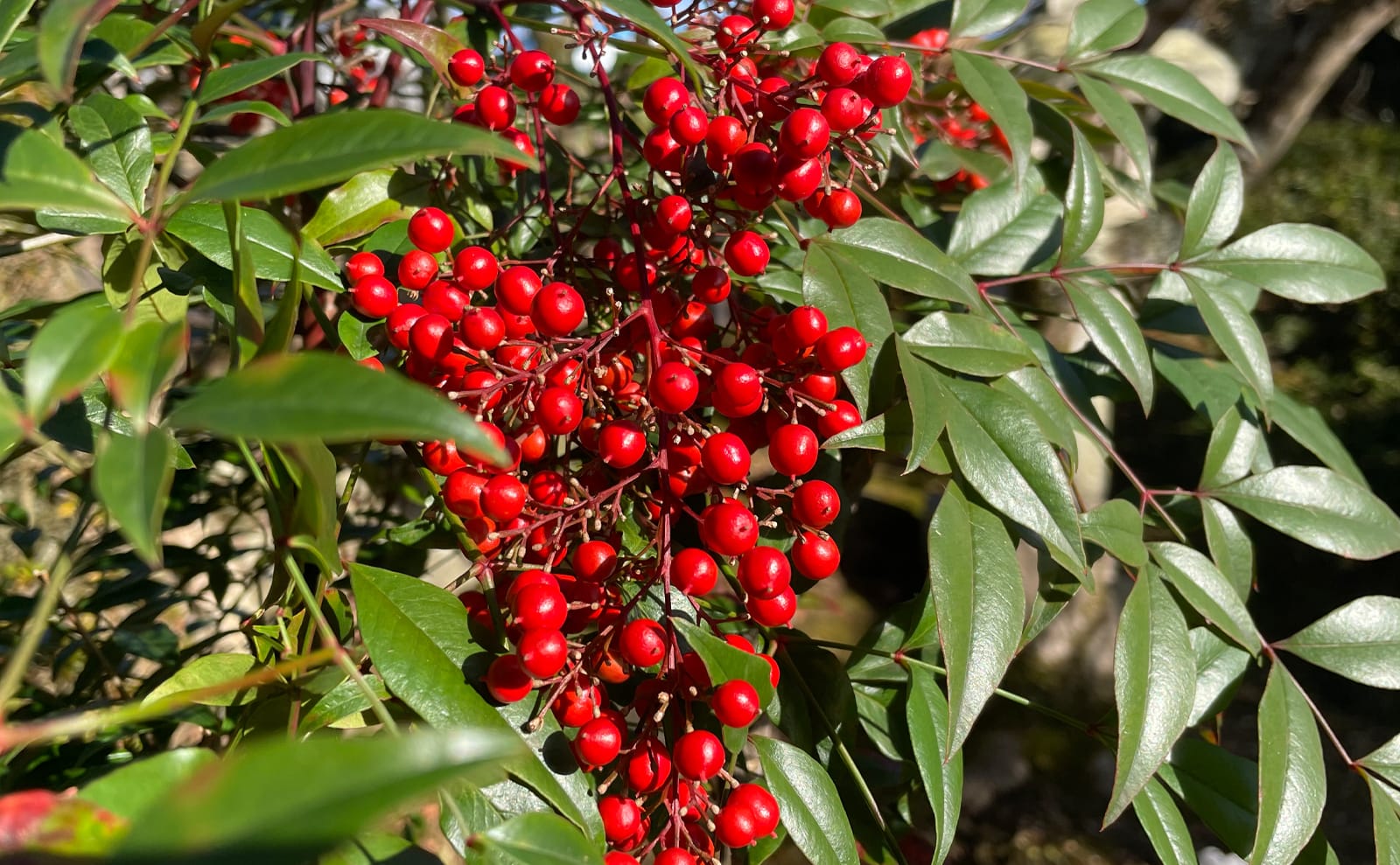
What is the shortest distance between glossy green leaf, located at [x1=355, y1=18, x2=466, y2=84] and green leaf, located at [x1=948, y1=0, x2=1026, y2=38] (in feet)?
1.29

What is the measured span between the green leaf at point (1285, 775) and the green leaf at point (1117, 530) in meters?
0.13

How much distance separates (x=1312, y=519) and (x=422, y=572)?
650 mm

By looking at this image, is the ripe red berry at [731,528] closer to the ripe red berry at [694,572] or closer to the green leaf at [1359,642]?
the ripe red berry at [694,572]

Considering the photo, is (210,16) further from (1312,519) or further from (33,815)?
(1312,519)

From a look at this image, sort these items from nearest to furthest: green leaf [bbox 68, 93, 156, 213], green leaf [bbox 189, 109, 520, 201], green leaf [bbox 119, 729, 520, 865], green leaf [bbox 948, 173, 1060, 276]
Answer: green leaf [bbox 119, 729, 520, 865], green leaf [bbox 189, 109, 520, 201], green leaf [bbox 68, 93, 156, 213], green leaf [bbox 948, 173, 1060, 276]

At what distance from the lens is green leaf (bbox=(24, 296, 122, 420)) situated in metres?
0.28

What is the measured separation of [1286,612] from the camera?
299cm

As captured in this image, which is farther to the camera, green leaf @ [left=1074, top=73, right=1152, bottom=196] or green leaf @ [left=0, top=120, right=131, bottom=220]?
green leaf @ [left=1074, top=73, right=1152, bottom=196]

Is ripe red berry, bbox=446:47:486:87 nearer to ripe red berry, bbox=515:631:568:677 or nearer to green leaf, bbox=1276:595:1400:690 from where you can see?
ripe red berry, bbox=515:631:568:677

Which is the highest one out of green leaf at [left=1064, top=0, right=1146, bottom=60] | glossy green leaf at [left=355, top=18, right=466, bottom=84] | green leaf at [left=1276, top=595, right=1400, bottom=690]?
glossy green leaf at [left=355, top=18, right=466, bottom=84]

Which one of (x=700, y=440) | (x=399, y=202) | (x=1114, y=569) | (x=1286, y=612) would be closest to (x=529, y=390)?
(x=700, y=440)

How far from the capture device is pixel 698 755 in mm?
465

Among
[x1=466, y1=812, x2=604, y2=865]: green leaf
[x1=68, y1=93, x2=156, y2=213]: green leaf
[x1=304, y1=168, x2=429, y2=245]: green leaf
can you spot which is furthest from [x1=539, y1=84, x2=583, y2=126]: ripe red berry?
[x1=466, y1=812, x2=604, y2=865]: green leaf

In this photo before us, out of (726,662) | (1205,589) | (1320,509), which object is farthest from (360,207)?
(1320,509)
